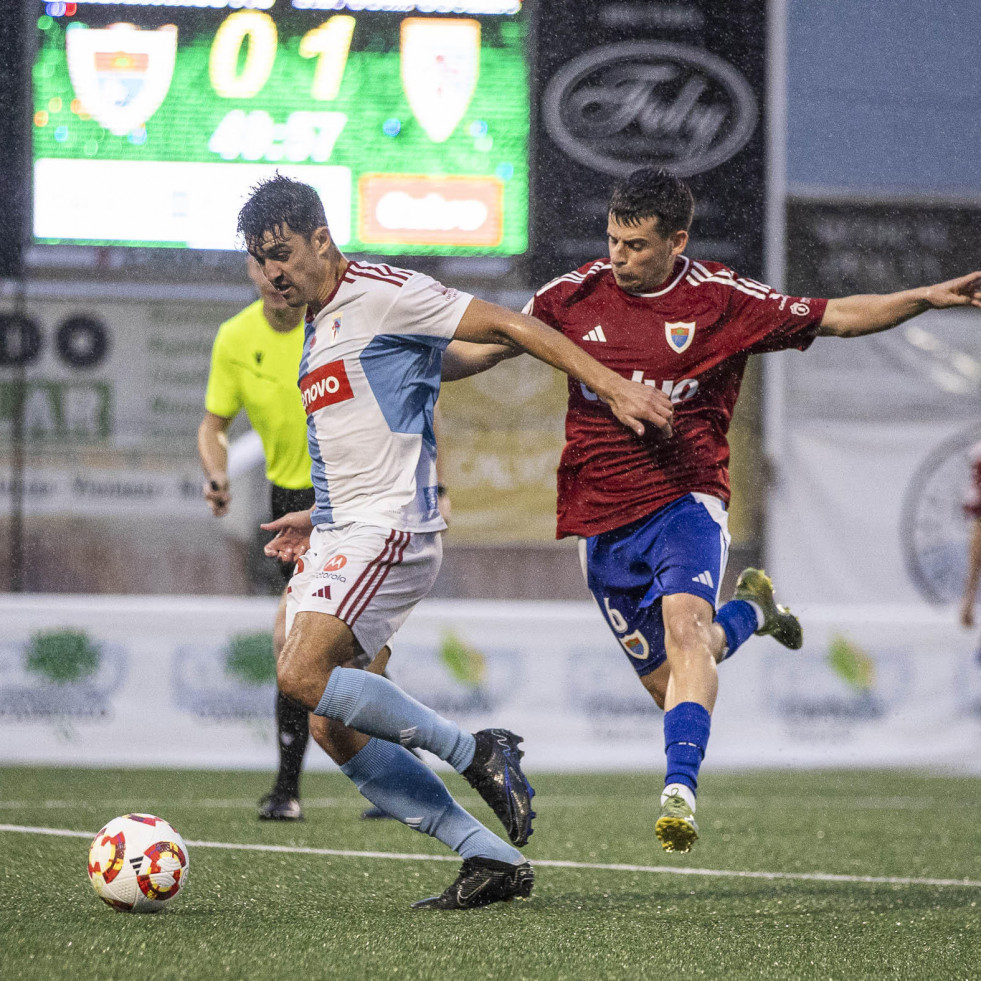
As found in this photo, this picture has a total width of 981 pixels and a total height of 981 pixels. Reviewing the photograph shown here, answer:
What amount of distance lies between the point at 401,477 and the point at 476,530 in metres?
7.12

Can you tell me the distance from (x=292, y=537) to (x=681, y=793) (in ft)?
3.83

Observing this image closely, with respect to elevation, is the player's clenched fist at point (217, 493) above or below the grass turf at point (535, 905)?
above

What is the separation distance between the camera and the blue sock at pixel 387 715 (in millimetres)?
3256

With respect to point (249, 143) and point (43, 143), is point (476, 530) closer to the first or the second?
point (249, 143)

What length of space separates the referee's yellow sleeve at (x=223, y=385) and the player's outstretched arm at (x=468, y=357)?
1.74 meters

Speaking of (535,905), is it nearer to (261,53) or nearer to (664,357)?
(664,357)

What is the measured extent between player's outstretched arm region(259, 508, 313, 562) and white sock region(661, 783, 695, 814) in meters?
1.08

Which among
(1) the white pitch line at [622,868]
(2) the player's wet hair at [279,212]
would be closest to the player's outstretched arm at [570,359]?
(2) the player's wet hair at [279,212]

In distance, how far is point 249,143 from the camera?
9.17 meters

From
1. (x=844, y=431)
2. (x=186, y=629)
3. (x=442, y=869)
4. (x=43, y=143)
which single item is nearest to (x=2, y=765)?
(x=186, y=629)

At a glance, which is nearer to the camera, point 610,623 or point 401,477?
point 401,477

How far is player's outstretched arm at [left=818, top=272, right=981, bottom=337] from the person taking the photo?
3.62 metres

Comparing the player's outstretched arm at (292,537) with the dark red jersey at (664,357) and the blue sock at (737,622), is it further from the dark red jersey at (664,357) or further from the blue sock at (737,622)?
the blue sock at (737,622)

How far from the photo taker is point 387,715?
3273mm
